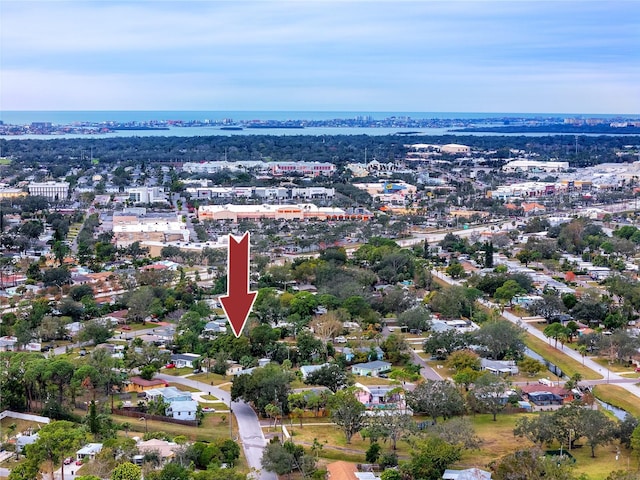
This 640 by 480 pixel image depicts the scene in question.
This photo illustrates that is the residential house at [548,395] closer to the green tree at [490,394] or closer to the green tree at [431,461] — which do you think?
the green tree at [490,394]

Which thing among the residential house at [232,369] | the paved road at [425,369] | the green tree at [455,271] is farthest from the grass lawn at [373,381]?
the green tree at [455,271]

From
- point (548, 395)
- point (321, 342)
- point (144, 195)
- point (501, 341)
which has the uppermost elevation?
point (144, 195)

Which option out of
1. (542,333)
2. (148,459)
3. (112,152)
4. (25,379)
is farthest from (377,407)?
(112,152)

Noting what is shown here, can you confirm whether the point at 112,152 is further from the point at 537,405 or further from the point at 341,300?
the point at 537,405

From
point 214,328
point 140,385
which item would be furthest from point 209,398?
point 214,328

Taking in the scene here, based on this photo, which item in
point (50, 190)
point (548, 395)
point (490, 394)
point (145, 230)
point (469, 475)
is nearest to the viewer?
point (469, 475)

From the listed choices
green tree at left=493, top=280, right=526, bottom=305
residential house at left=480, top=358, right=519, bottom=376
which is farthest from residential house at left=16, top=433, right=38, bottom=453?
green tree at left=493, top=280, right=526, bottom=305

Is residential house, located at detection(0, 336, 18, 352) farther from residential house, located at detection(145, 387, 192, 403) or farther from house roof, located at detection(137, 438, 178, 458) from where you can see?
house roof, located at detection(137, 438, 178, 458)

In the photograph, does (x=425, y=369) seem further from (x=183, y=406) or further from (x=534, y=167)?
(x=534, y=167)
